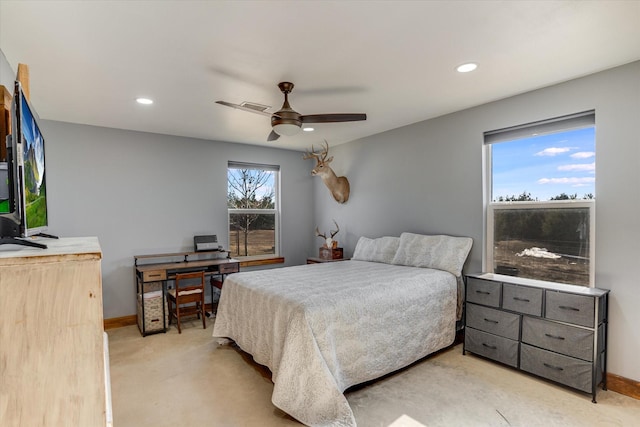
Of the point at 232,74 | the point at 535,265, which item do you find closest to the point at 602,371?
the point at 535,265

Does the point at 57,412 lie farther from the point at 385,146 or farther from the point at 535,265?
the point at 385,146

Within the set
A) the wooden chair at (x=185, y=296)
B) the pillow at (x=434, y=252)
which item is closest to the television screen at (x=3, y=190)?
the wooden chair at (x=185, y=296)

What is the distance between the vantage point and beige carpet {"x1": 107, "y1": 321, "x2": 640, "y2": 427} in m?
2.18

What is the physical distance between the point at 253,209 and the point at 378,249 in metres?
2.20

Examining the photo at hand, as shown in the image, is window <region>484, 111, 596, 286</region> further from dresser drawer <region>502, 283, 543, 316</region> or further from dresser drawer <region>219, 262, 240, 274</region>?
dresser drawer <region>219, 262, 240, 274</region>

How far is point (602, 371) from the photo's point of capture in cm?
251

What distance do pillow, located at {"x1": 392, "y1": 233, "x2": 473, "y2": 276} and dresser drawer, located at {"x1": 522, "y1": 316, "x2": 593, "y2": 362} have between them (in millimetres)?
789

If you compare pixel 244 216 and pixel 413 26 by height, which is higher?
pixel 413 26

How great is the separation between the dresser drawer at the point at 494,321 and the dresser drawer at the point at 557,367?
14cm

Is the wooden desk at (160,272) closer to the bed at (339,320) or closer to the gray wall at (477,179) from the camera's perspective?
the bed at (339,320)

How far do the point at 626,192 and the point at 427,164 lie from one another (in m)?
1.85

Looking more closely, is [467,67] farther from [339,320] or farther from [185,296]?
[185,296]

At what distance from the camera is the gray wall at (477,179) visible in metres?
2.47

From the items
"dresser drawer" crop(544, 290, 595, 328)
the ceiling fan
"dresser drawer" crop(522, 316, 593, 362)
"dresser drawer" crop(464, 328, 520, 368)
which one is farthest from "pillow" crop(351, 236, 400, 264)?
the ceiling fan
